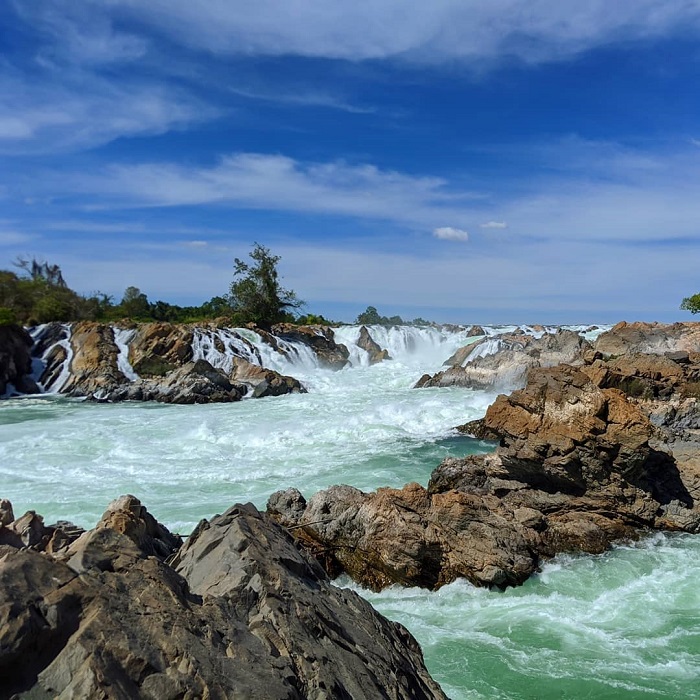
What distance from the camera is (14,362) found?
33.6 metres

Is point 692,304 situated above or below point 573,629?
above

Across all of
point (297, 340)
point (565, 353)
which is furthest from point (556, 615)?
point (297, 340)

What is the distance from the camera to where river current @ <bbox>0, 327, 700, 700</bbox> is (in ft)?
22.1

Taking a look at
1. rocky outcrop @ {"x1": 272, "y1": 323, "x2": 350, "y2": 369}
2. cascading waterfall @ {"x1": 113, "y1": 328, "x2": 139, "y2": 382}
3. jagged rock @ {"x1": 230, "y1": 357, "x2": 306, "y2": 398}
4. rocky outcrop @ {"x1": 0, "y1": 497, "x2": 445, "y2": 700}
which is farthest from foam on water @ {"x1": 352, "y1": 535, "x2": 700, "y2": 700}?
rocky outcrop @ {"x1": 272, "y1": 323, "x2": 350, "y2": 369}

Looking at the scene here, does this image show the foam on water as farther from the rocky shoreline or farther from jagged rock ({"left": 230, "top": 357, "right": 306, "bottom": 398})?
jagged rock ({"left": 230, "top": 357, "right": 306, "bottom": 398})

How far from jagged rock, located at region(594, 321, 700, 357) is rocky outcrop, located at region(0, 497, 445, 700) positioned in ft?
92.6

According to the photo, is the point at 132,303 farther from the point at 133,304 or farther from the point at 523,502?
the point at 523,502

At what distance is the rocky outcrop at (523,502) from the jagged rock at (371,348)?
110 feet

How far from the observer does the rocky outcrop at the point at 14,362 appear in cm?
3269

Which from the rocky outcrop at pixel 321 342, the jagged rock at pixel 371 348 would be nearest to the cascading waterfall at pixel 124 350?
the rocky outcrop at pixel 321 342

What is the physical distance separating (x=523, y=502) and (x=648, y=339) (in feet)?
78.5

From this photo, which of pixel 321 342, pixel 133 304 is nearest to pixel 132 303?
pixel 133 304

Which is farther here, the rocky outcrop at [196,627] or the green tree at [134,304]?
the green tree at [134,304]

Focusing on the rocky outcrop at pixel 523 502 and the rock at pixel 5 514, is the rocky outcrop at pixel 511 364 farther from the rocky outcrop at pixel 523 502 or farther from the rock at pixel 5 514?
the rock at pixel 5 514
